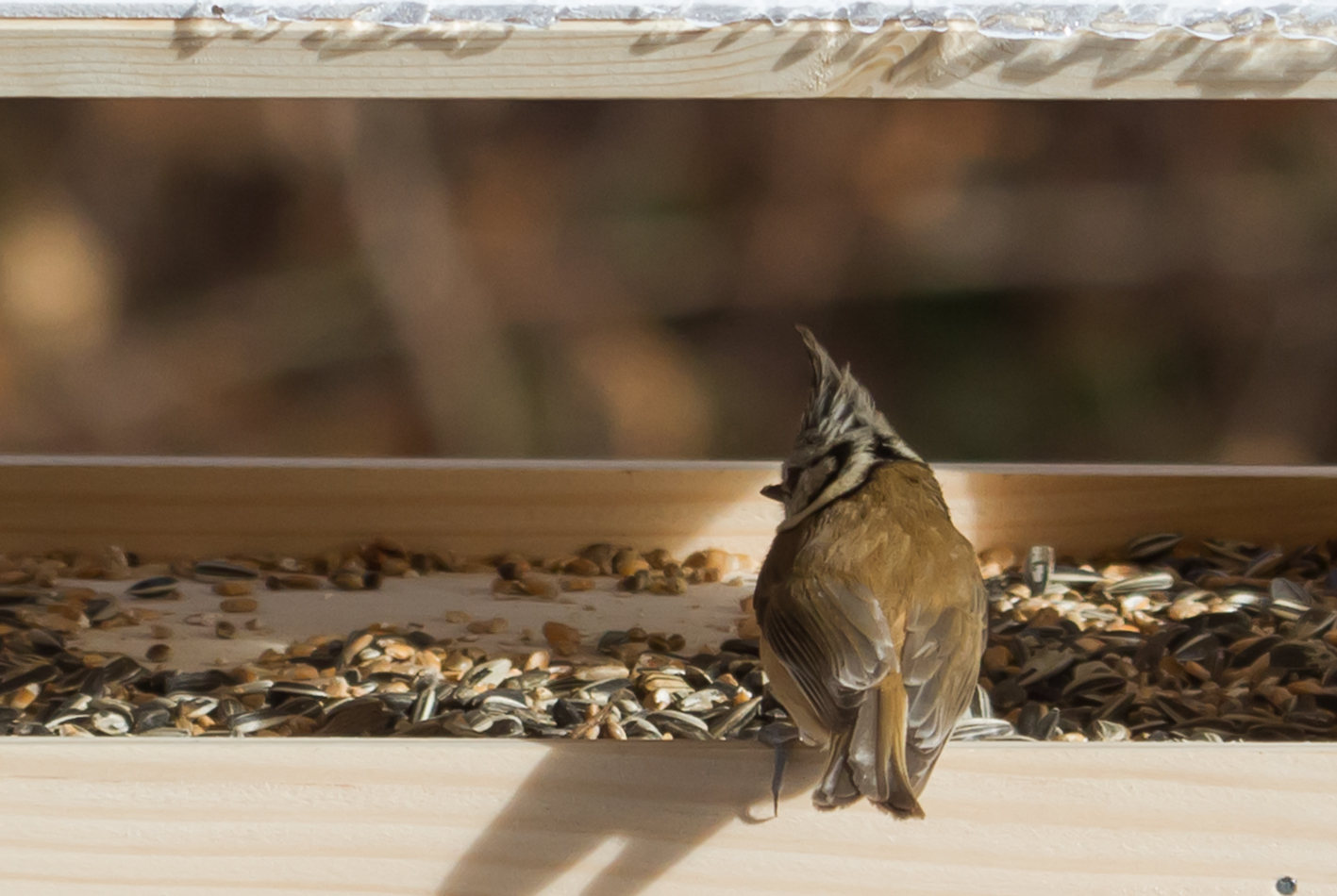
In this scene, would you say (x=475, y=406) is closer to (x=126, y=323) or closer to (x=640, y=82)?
(x=126, y=323)

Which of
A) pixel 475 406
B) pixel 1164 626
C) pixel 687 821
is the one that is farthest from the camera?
pixel 475 406

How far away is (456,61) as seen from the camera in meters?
1.48

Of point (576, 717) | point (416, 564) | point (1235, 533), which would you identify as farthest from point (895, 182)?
point (576, 717)

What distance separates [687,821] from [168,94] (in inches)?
33.7

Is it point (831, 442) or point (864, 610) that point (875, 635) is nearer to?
point (864, 610)

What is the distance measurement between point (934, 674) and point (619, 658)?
79 centimetres

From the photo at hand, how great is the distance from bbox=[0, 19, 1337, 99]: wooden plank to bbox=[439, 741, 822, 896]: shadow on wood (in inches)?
25.5

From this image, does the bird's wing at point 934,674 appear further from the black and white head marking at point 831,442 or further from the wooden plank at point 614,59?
the wooden plank at point 614,59

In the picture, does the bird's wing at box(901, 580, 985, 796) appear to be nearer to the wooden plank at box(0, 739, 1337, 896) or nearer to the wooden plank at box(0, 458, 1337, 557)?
the wooden plank at box(0, 739, 1337, 896)

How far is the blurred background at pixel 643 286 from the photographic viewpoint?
4.41 m

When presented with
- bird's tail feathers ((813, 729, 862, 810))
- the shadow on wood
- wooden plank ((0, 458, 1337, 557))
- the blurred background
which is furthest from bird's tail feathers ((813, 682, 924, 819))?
the blurred background

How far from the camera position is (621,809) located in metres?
1.61

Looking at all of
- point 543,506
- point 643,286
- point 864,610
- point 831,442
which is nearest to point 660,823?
point 864,610

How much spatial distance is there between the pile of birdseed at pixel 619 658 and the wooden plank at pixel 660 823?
14.7 inches
